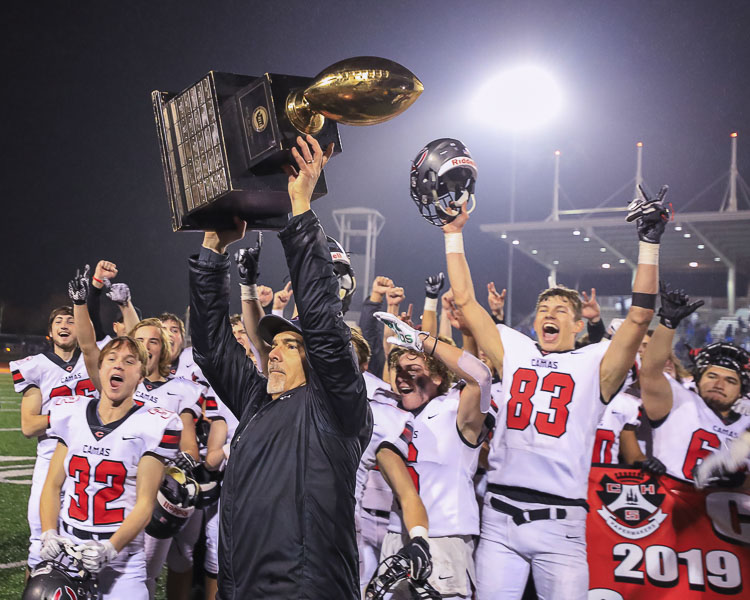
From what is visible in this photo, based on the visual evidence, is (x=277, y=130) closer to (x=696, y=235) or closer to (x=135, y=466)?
(x=135, y=466)

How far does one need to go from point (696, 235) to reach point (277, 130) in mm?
23346

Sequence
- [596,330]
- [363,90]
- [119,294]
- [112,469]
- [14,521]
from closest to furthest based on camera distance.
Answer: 1. [363,90]
2. [112,469]
3. [119,294]
4. [596,330]
5. [14,521]

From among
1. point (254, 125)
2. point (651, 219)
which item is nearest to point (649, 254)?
point (651, 219)

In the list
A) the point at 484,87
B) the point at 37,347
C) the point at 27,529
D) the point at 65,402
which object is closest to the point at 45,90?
the point at 37,347

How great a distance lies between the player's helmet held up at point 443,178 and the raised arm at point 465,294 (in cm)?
15

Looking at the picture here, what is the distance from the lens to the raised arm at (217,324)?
A: 230 centimetres

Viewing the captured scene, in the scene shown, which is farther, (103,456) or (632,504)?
(632,504)

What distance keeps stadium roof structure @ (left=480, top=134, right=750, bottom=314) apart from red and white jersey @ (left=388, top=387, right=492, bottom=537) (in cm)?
1810

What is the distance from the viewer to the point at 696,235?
22469mm

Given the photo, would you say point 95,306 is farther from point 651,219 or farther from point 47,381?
point 651,219

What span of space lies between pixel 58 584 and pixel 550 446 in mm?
2287

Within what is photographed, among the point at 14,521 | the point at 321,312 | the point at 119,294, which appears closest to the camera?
the point at 321,312

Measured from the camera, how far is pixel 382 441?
336cm

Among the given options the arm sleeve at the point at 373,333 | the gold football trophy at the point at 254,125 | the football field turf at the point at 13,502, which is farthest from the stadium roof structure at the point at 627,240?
the gold football trophy at the point at 254,125
